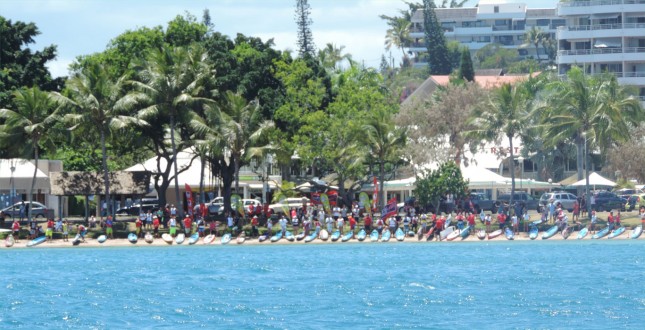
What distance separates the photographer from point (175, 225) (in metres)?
63.4

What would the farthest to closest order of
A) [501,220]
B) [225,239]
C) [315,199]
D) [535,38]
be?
[535,38] < [315,199] < [501,220] < [225,239]

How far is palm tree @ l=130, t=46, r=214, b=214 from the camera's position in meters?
65.5

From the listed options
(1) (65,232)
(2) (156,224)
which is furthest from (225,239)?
(1) (65,232)

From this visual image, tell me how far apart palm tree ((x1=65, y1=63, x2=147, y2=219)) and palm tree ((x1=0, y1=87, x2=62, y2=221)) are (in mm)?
1186

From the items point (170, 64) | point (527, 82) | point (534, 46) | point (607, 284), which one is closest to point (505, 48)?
point (534, 46)

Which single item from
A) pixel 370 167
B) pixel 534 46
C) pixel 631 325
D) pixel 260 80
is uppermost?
pixel 534 46

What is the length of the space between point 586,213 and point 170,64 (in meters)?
24.5

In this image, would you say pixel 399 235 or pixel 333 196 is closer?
pixel 399 235

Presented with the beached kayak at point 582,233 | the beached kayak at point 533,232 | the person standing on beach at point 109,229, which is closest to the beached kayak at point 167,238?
the person standing on beach at point 109,229

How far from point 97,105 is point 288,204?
498 inches

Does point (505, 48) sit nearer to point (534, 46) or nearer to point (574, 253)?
point (534, 46)

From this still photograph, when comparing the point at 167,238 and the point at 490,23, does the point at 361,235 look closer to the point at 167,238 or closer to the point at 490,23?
the point at 167,238

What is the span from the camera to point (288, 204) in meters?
70.3

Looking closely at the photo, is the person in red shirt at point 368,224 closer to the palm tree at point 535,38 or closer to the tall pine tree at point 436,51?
the tall pine tree at point 436,51
